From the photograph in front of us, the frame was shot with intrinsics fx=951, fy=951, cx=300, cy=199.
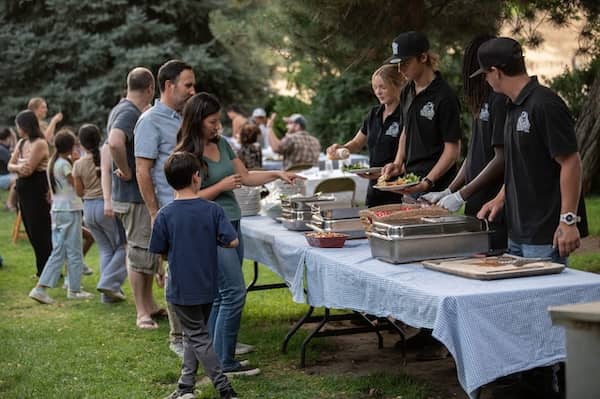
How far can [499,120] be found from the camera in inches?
184

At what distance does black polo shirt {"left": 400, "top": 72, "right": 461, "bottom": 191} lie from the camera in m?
5.58

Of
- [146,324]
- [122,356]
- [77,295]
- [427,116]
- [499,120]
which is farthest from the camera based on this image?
[77,295]

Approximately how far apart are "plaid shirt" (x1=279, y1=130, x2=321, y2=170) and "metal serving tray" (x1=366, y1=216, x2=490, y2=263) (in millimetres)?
7137

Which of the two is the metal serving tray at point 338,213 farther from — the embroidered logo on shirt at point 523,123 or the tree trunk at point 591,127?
the tree trunk at point 591,127

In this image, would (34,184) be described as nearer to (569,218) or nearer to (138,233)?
(138,233)

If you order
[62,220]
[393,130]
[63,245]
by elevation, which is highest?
[393,130]

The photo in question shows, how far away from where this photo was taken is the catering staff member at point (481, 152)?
4730mm

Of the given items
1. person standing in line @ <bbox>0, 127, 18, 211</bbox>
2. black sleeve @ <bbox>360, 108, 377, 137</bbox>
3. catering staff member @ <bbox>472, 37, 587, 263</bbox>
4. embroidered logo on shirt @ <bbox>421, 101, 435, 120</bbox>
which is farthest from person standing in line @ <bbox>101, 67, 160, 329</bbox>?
person standing in line @ <bbox>0, 127, 18, 211</bbox>

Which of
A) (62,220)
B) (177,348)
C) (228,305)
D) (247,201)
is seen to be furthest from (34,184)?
(228,305)

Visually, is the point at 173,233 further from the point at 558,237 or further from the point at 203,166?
the point at 558,237

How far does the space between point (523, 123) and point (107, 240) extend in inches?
188

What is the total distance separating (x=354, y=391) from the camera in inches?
208

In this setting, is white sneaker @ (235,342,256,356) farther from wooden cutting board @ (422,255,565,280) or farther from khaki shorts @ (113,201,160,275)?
wooden cutting board @ (422,255,565,280)

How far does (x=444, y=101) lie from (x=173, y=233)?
1.82 meters
